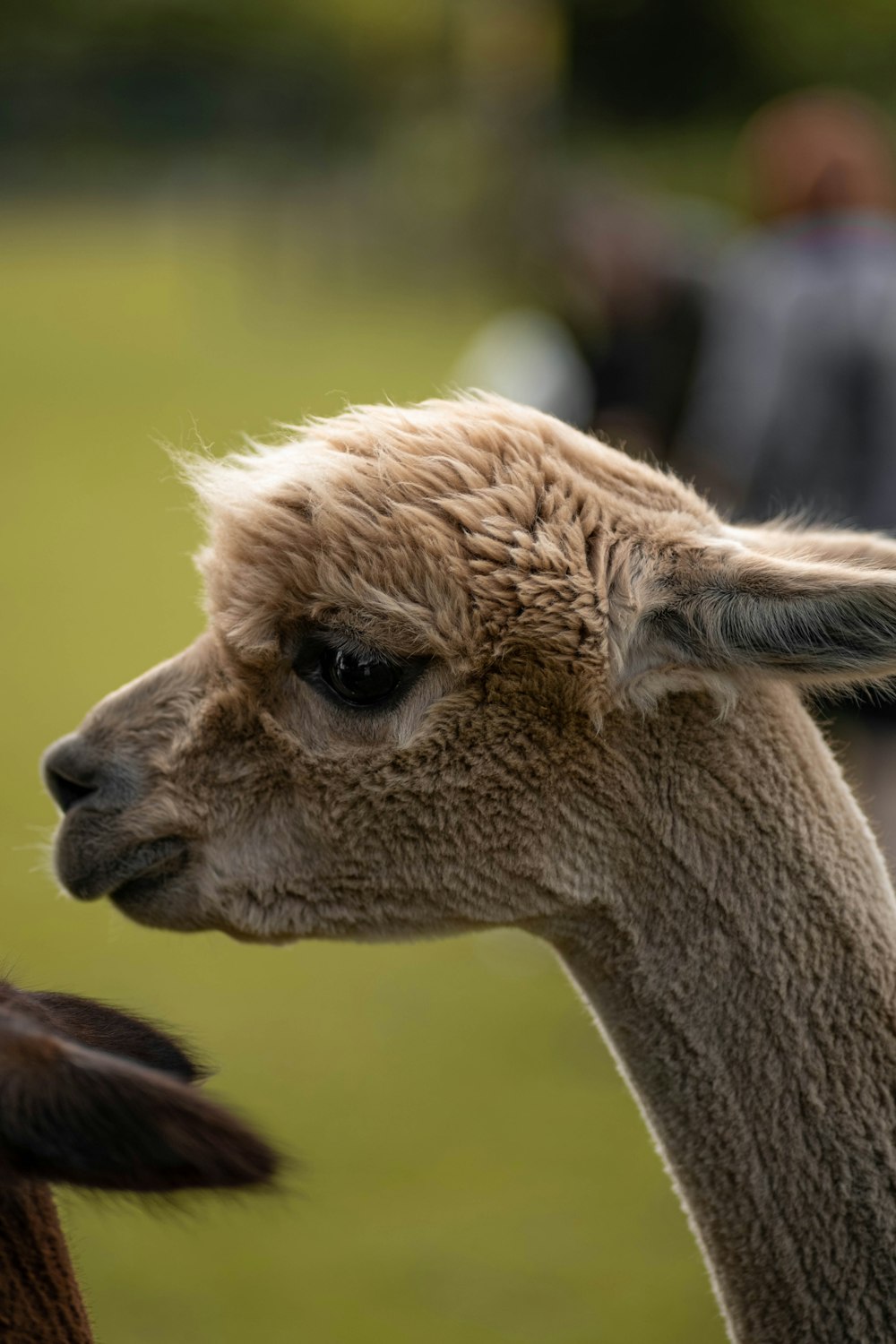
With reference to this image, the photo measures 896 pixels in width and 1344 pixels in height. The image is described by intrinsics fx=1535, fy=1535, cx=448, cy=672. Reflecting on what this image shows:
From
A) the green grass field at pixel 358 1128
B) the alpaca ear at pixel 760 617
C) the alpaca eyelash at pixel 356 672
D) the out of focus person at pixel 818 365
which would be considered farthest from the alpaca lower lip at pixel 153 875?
the out of focus person at pixel 818 365

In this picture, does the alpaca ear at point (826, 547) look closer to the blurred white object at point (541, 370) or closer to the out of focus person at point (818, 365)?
the out of focus person at point (818, 365)

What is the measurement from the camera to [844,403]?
17.4 ft

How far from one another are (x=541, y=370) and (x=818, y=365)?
2.59 metres

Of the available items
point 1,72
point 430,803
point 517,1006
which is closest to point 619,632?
point 430,803

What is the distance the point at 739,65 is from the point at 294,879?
171 feet

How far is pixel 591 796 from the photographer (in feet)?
8.05

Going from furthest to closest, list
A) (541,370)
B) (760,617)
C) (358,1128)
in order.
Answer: (541,370)
(358,1128)
(760,617)

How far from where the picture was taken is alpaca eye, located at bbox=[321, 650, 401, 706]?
2520 millimetres

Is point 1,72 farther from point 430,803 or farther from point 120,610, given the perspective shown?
point 430,803

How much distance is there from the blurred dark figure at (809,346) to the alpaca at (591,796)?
245cm

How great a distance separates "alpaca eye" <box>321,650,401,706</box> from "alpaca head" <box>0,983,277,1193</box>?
31.1 inches

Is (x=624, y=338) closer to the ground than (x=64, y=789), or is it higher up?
higher up

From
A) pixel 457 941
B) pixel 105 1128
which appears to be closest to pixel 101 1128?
pixel 105 1128

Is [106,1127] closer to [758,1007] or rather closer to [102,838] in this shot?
[102,838]
